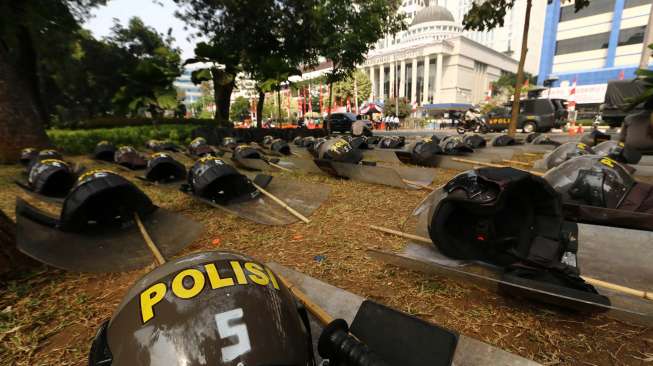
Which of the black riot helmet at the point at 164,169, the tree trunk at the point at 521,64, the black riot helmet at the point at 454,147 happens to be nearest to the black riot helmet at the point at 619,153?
the black riot helmet at the point at 454,147

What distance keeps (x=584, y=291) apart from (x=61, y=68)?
43.7 metres

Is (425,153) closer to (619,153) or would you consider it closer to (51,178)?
(619,153)

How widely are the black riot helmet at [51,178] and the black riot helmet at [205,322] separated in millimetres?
8249

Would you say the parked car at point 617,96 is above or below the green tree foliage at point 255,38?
below

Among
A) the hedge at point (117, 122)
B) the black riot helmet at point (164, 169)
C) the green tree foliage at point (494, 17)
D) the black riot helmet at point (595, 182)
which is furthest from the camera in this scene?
the hedge at point (117, 122)

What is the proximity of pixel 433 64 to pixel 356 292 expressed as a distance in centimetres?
8633

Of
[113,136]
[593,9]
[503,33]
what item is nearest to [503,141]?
[113,136]

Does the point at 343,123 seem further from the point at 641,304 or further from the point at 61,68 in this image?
the point at 61,68

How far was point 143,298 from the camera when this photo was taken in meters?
1.57

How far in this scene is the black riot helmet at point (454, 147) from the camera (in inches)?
455

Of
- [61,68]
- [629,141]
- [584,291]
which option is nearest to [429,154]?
[629,141]

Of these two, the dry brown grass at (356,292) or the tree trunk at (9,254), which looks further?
the tree trunk at (9,254)

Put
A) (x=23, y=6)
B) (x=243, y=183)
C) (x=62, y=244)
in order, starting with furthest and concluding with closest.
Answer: (x=23, y=6)
(x=243, y=183)
(x=62, y=244)

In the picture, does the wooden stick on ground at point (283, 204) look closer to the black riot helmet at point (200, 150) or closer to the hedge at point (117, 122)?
the black riot helmet at point (200, 150)
